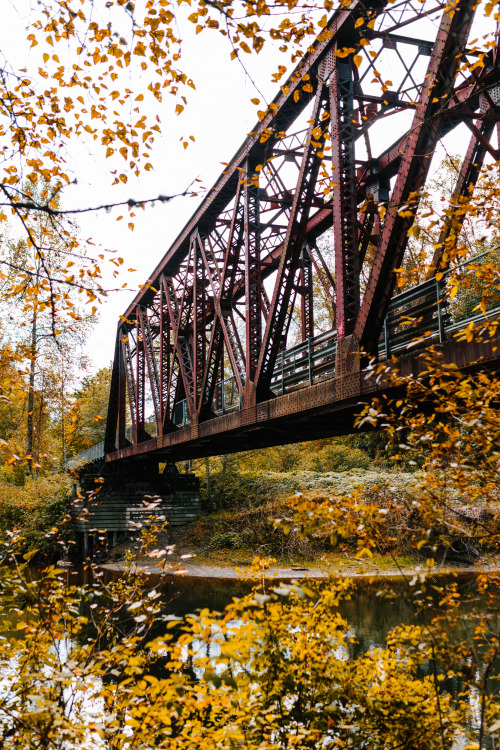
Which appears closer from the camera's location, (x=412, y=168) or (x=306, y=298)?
(x=412, y=168)

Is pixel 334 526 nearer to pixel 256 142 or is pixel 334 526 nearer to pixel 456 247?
pixel 456 247

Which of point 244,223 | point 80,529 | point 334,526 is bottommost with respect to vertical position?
point 80,529

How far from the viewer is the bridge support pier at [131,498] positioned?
2464cm

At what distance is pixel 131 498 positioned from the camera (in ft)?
84.1

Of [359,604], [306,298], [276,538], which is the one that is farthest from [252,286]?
[276,538]

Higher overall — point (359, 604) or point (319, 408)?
point (319, 408)

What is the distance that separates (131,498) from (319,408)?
18.7m

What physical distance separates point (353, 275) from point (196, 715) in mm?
5454

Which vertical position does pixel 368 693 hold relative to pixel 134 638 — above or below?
below

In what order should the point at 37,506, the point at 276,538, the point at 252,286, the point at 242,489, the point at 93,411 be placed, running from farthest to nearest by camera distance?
the point at 93,411 → the point at 242,489 → the point at 37,506 → the point at 276,538 → the point at 252,286

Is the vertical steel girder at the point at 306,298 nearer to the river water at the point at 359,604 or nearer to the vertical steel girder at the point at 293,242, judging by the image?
the vertical steel girder at the point at 293,242

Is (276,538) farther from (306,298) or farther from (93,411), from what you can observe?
(93,411)

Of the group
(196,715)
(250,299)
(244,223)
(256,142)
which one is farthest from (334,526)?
(256,142)

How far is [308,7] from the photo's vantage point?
3195mm
